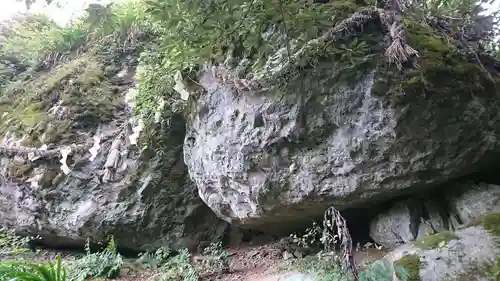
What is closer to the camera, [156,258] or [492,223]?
[492,223]

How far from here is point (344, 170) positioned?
11.1 feet

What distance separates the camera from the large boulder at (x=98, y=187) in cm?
482

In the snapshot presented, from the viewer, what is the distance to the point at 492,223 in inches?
114

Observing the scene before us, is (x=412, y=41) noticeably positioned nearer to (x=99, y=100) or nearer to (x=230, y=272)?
(x=230, y=272)

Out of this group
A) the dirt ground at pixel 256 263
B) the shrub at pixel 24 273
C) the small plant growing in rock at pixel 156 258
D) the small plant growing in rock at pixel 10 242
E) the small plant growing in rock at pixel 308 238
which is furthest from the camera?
the small plant growing in rock at pixel 10 242

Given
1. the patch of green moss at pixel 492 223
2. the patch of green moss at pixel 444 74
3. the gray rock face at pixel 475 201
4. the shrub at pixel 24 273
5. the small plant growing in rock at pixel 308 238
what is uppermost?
the patch of green moss at pixel 444 74

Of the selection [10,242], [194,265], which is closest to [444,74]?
[194,265]

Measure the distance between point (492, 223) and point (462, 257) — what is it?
0.40 m

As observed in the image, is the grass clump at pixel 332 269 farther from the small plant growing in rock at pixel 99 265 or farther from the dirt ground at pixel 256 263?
the small plant growing in rock at pixel 99 265

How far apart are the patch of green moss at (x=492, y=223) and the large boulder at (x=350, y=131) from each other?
462 millimetres

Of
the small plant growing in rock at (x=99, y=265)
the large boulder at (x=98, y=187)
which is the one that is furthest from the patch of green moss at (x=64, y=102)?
the small plant growing in rock at (x=99, y=265)

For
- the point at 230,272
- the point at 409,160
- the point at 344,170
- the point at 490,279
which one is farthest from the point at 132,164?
the point at 490,279

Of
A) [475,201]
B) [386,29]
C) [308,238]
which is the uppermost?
[386,29]

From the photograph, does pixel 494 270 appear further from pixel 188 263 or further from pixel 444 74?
pixel 188 263
